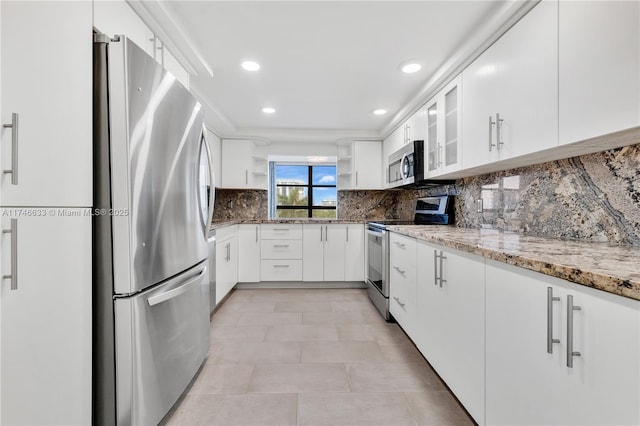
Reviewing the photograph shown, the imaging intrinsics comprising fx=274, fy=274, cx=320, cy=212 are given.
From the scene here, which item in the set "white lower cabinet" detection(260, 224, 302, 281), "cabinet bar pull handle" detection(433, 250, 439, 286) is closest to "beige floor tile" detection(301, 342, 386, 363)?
"cabinet bar pull handle" detection(433, 250, 439, 286)

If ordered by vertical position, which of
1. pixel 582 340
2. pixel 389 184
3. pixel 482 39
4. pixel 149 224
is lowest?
pixel 582 340

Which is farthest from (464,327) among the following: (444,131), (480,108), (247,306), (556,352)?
(247,306)

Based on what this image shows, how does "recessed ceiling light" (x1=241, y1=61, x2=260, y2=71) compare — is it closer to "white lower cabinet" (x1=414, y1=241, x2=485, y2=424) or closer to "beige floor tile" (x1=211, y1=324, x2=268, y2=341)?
"white lower cabinet" (x1=414, y1=241, x2=485, y2=424)

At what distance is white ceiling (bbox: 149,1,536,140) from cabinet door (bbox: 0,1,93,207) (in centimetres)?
62

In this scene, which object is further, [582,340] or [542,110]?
[542,110]

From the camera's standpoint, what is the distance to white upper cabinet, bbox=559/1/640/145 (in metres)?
0.93

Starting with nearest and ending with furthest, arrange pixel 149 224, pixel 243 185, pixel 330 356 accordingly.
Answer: pixel 149 224, pixel 330 356, pixel 243 185

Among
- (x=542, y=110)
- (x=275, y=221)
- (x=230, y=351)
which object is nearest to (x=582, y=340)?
(x=542, y=110)

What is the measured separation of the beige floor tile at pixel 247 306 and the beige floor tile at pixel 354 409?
1.53m

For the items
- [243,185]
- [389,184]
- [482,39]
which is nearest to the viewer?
[482,39]

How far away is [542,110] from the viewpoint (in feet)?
4.17

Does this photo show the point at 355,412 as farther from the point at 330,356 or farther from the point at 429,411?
the point at 330,356

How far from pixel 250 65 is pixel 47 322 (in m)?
1.97

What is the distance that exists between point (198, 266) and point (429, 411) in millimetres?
1544
